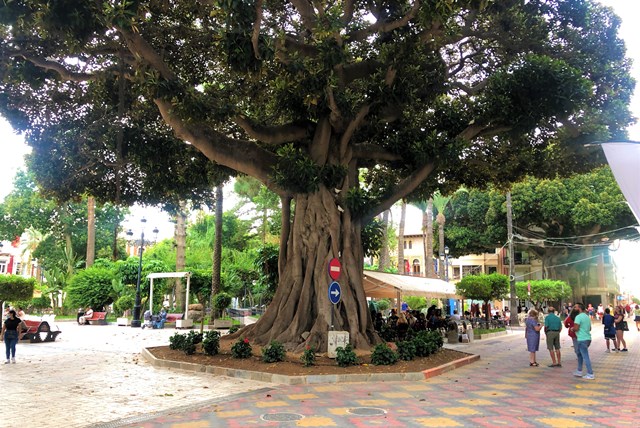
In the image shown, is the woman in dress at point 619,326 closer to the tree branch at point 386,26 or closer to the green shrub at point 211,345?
the tree branch at point 386,26

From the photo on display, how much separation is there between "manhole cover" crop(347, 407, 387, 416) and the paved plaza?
15 millimetres

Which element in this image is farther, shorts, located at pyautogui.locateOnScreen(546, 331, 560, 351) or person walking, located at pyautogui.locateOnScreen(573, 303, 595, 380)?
shorts, located at pyautogui.locateOnScreen(546, 331, 560, 351)

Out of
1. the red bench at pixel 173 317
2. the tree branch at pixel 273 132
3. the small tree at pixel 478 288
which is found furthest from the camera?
the red bench at pixel 173 317

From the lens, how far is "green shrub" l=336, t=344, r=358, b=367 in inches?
444

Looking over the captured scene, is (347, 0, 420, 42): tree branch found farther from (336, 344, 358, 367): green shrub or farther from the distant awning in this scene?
the distant awning

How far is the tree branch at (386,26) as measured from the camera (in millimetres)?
11594

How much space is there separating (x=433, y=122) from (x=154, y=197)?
10123mm

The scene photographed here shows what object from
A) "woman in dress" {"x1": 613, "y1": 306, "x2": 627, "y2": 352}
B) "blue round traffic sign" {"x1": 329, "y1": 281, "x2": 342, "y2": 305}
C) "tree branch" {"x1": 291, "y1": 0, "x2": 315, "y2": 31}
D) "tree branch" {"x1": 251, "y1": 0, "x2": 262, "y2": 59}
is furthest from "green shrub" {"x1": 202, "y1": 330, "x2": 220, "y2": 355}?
"woman in dress" {"x1": 613, "y1": 306, "x2": 627, "y2": 352}

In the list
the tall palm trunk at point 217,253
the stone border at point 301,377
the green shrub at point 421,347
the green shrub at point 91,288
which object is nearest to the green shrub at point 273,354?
the stone border at point 301,377

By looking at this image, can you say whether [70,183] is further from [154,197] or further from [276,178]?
[276,178]

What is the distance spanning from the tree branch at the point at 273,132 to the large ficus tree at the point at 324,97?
0.05 metres

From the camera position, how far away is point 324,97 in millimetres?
12969

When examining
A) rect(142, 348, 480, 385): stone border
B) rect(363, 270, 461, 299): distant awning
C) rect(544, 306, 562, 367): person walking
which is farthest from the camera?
rect(363, 270, 461, 299): distant awning

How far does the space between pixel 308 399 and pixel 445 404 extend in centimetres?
221
